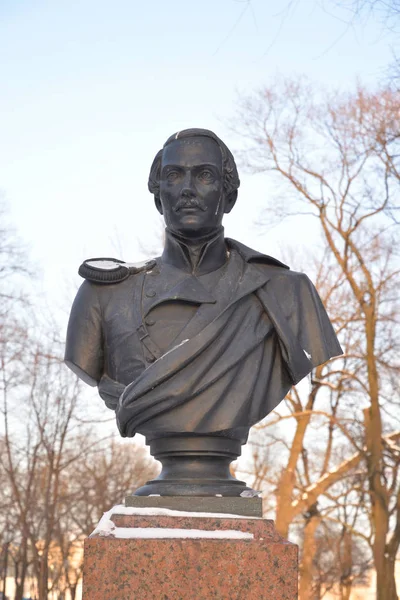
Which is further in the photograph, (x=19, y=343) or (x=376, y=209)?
(x=376, y=209)

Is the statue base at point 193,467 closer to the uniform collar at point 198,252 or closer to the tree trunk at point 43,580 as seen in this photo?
the uniform collar at point 198,252

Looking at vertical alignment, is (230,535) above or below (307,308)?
below

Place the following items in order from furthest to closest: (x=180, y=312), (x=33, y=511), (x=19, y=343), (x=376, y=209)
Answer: (x=33, y=511), (x=376, y=209), (x=19, y=343), (x=180, y=312)

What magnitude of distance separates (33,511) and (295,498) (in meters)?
6.38

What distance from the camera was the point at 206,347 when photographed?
14.1 feet

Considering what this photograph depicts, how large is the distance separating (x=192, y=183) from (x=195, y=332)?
0.81 m

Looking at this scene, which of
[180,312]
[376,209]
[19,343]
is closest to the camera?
[180,312]

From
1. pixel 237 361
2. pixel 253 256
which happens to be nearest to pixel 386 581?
pixel 253 256

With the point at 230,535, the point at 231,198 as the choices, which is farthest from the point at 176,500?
the point at 231,198

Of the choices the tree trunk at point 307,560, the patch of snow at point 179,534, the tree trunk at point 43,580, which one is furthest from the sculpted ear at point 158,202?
the tree trunk at point 307,560

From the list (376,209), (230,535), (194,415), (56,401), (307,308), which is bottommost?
(230,535)

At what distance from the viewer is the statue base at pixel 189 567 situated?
152 inches

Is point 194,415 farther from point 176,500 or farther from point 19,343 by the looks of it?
point 19,343

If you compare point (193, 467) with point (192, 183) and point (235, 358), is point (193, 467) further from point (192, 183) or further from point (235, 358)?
point (192, 183)
